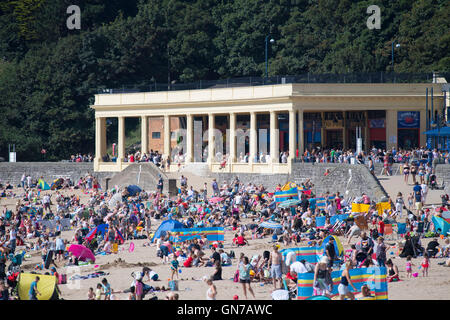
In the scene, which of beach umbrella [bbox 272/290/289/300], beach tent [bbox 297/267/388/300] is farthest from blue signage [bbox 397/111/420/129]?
beach umbrella [bbox 272/290/289/300]

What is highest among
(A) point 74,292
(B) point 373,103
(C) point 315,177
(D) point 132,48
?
(D) point 132,48

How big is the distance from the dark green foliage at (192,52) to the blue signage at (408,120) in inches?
516

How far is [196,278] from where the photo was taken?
25.1 meters

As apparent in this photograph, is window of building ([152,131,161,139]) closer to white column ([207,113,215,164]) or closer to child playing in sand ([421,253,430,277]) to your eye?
white column ([207,113,215,164])

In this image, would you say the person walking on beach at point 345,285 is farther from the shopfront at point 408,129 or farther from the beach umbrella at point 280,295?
the shopfront at point 408,129

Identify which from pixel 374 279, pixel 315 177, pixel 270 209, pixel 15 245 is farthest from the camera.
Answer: pixel 315 177

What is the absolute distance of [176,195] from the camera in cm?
4669

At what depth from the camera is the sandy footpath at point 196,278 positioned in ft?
72.4

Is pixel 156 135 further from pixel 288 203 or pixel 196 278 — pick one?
pixel 196 278

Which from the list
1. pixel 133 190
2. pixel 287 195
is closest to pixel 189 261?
pixel 287 195

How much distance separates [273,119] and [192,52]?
24343mm

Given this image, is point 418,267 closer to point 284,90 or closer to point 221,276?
point 221,276

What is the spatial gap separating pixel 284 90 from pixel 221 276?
25.5 metres
